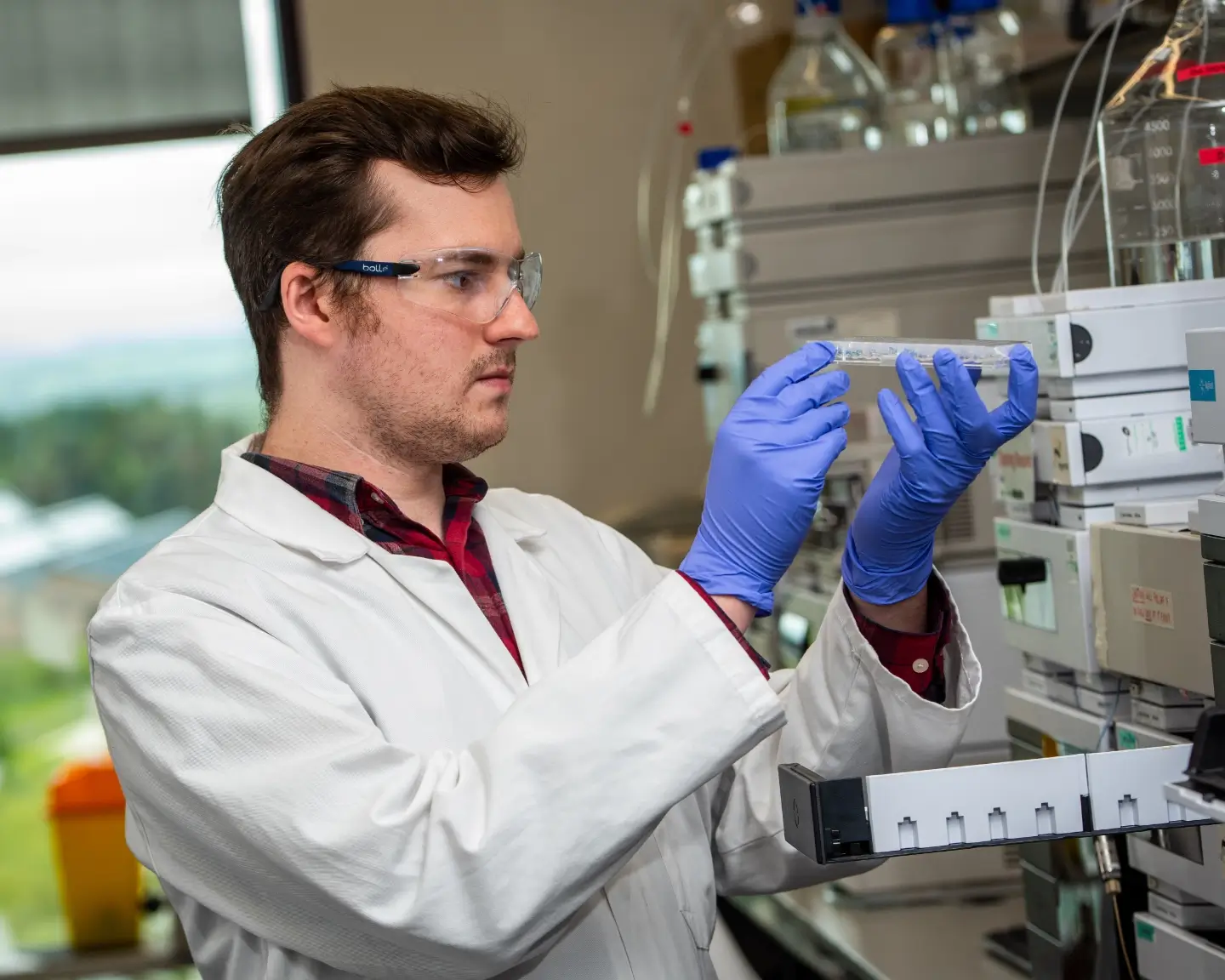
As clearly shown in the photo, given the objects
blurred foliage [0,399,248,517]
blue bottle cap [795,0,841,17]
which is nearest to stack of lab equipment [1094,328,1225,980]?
blue bottle cap [795,0,841,17]

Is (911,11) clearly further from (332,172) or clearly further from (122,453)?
(122,453)

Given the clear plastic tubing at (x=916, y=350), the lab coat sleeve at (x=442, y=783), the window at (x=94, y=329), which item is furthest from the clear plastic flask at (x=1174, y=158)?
the window at (x=94, y=329)

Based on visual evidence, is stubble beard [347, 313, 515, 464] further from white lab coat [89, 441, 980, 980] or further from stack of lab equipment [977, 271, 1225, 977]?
stack of lab equipment [977, 271, 1225, 977]

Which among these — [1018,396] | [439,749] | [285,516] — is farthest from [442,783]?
[1018,396]

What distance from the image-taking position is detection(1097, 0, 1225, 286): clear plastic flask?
138 centimetres

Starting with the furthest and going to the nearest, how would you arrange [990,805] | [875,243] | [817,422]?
[875,243]
[817,422]
[990,805]

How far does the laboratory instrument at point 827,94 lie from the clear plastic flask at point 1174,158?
846 mm

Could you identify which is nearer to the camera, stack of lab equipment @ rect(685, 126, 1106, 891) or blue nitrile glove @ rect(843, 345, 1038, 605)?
blue nitrile glove @ rect(843, 345, 1038, 605)

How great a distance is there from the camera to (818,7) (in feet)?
7.56

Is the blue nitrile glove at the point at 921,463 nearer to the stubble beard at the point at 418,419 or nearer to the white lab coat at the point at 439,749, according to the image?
the white lab coat at the point at 439,749

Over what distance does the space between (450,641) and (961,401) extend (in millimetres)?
461

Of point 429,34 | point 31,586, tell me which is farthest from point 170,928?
point 429,34

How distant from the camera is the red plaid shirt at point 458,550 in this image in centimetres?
124

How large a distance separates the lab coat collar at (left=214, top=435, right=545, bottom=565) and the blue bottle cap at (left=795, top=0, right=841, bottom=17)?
1.39 m
